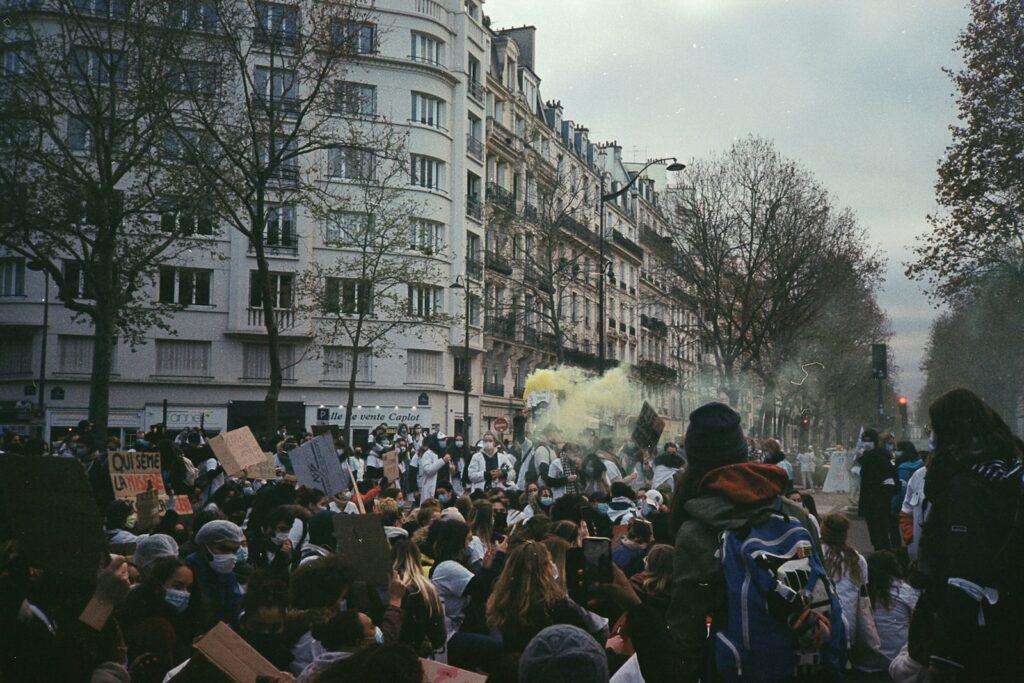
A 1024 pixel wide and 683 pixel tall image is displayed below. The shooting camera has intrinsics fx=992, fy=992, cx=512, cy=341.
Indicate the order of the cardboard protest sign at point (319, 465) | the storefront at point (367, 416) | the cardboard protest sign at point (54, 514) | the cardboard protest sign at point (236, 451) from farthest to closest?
the storefront at point (367, 416) → the cardboard protest sign at point (236, 451) → the cardboard protest sign at point (319, 465) → the cardboard protest sign at point (54, 514)

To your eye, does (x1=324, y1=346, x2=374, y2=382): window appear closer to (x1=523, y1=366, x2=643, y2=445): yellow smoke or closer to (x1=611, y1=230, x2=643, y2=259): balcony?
(x1=523, y1=366, x2=643, y2=445): yellow smoke

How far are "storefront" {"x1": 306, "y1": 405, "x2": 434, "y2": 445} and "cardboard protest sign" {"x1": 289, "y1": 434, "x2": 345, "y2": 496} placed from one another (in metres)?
31.9

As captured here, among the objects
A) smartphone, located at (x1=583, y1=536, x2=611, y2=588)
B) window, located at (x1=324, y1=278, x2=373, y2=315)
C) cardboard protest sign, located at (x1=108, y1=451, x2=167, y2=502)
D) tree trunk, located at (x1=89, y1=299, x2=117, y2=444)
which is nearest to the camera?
smartphone, located at (x1=583, y1=536, x2=611, y2=588)

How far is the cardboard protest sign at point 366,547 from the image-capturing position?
250 inches

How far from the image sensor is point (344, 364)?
42.5 m

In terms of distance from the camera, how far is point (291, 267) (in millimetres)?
42062

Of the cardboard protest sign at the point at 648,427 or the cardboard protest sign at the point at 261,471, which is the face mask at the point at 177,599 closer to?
the cardboard protest sign at the point at 261,471

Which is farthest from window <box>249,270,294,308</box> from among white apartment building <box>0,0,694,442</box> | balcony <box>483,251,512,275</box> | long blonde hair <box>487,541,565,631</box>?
long blonde hair <box>487,541,565,631</box>

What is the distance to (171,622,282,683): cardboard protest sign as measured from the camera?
3.60 m

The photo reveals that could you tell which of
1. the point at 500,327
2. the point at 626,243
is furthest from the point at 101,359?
the point at 626,243

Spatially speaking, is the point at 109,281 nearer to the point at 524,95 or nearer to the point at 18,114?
the point at 18,114

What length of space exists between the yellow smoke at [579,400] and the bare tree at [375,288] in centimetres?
624

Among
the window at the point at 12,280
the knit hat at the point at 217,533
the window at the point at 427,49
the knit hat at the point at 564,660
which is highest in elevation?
the window at the point at 427,49

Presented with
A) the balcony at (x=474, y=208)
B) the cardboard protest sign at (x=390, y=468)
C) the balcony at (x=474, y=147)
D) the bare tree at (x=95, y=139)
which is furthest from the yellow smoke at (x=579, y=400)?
the balcony at (x=474, y=147)
